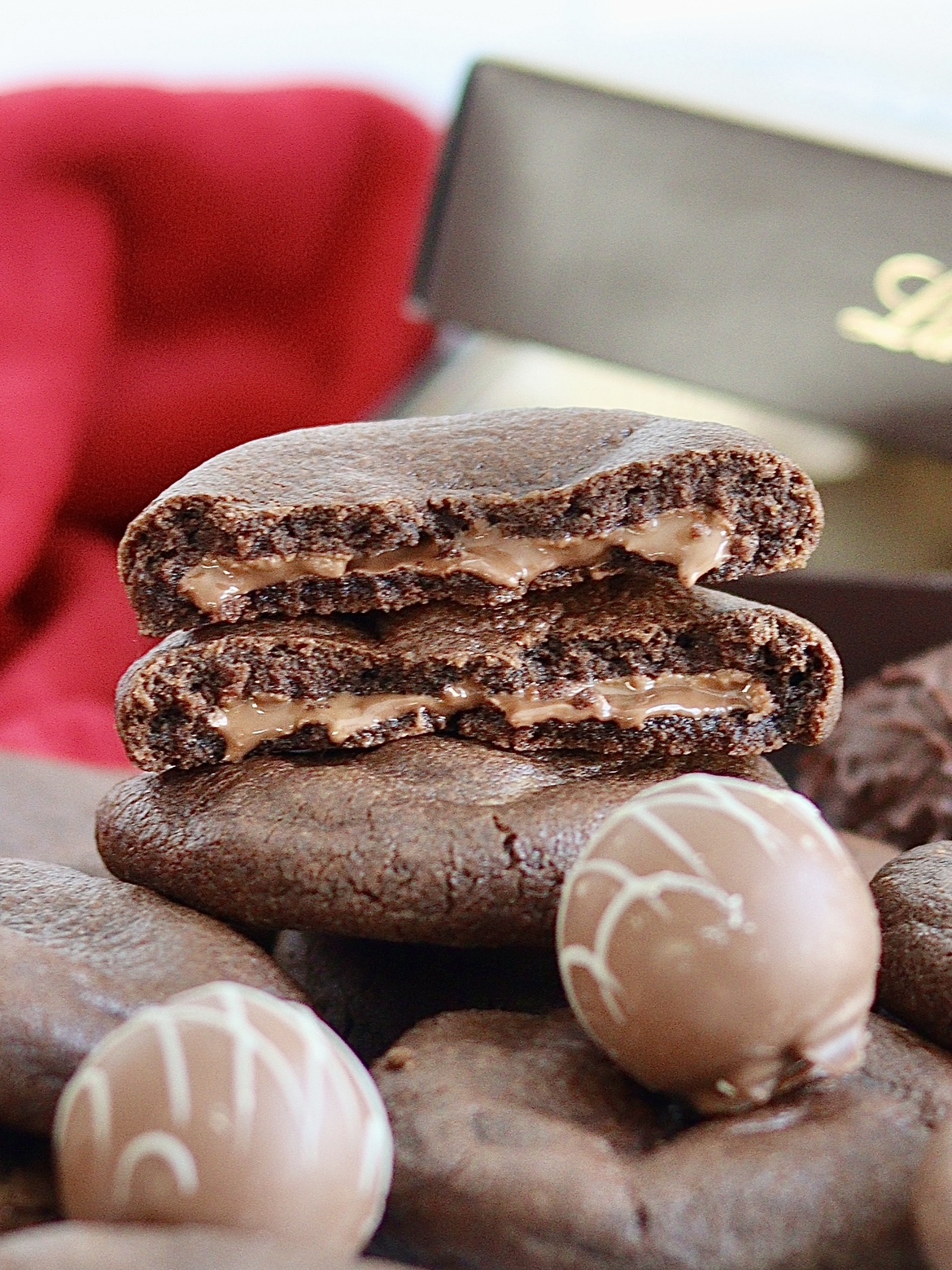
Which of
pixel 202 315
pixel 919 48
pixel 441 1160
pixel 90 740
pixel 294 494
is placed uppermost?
pixel 919 48

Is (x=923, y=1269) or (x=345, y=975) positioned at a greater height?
(x=923, y=1269)

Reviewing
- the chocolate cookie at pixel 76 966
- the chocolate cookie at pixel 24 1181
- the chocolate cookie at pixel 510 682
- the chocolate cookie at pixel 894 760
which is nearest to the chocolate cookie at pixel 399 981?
the chocolate cookie at pixel 76 966

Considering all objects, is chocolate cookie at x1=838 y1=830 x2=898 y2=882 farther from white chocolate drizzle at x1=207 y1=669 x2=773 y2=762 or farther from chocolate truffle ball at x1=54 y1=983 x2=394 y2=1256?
chocolate truffle ball at x1=54 y1=983 x2=394 y2=1256

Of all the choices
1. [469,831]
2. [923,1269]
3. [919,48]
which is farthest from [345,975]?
[919,48]

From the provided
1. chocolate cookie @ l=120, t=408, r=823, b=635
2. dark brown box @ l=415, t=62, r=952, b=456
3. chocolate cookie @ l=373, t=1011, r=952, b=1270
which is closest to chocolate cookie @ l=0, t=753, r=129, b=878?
chocolate cookie @ l=120, t=408, r=823, b=635

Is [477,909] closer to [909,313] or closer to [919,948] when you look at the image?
[919,948]

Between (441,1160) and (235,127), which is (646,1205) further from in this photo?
(235,127)

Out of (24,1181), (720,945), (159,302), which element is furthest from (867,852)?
(159,302)
